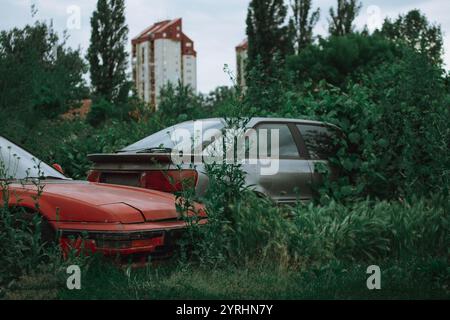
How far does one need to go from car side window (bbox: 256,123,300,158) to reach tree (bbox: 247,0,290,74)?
1005 inches

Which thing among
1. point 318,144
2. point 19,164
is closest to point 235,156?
point 19,164

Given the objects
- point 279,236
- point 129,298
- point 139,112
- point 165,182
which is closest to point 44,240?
point 129,298

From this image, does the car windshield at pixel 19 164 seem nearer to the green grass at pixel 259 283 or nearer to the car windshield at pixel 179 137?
the car windshield at pixel 179 137

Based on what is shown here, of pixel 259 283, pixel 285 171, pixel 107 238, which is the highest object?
pixel 285 171

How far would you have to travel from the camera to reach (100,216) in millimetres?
4922

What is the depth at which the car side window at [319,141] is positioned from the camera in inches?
303

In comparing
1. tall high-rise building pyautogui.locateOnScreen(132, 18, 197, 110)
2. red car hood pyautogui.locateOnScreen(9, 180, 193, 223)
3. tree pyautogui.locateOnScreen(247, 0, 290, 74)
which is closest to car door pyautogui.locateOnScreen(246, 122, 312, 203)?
red car hood pyautogui.locateOnScreen(9, 180, 193, 223)

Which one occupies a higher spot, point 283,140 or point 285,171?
point 283,140

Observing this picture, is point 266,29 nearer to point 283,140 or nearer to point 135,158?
point 283,140

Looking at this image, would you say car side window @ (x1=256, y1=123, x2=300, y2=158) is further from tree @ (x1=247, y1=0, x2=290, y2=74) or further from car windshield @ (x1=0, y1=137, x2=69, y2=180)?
tree @ (x1=247, y1=0, x2=290, y2=74)

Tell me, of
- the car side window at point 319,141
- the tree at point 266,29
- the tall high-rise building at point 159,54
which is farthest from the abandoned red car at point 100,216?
the tall high-rise building at point 159,54

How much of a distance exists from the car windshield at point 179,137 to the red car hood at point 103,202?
4.16ft

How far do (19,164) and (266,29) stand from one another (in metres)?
28.2

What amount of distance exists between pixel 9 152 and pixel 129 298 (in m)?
2.32
